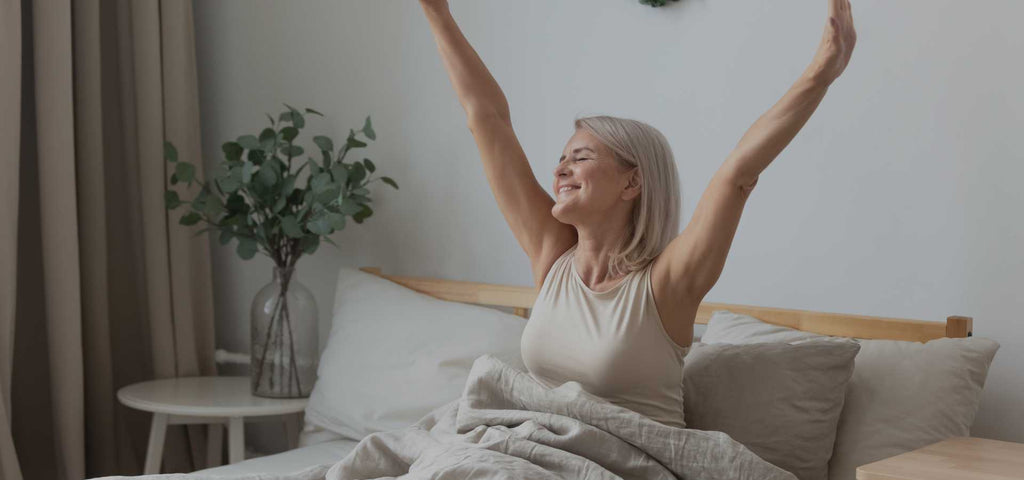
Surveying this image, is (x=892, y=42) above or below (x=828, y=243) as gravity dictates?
above

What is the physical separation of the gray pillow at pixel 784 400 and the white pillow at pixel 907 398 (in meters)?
0.05

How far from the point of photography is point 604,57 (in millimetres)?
2371

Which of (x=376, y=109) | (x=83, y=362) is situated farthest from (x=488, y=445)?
(x=83, y=362)

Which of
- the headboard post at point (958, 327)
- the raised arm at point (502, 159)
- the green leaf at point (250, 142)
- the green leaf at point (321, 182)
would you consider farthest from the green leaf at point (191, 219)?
the headboard post at point (958, 327)

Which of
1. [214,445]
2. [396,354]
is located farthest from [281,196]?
[214,445]

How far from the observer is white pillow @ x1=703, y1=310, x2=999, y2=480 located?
1.66 m

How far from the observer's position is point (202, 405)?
8.18 ft

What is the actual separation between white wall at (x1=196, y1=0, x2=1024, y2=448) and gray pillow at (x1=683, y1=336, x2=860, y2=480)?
14.8 inches

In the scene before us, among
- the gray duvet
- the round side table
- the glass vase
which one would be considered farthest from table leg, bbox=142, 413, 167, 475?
the gray duvet

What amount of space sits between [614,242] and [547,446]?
425mm

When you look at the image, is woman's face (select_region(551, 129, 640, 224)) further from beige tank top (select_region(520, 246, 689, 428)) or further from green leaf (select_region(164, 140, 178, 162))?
green leaf (select_region(164, 140, 178, 162))

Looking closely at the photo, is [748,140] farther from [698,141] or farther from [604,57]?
[604,57]

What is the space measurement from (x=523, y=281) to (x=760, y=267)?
62cm

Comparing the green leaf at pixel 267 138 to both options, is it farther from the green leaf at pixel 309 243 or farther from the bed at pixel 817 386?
the bed at pixel 817 386
